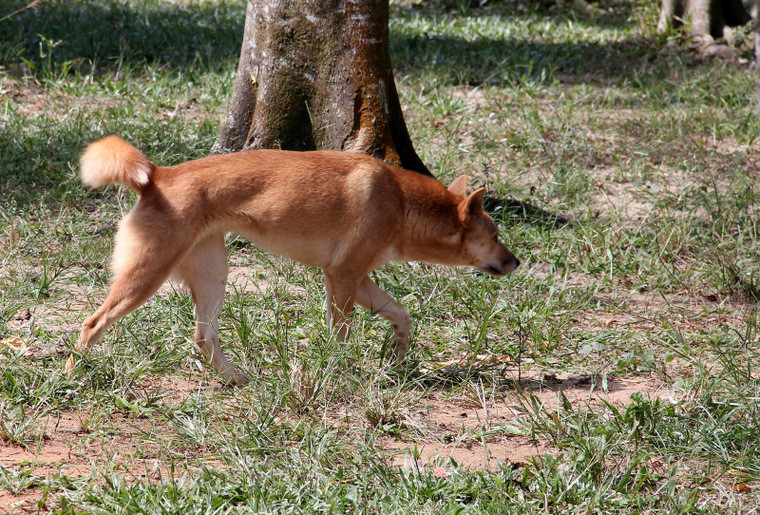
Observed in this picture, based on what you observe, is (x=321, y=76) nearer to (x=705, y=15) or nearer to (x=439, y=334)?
(x=439, y=334)

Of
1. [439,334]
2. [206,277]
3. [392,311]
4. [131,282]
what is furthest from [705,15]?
[131,282]

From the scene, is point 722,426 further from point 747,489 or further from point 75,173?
point 75,173

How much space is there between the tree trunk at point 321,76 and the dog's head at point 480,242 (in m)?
1.39

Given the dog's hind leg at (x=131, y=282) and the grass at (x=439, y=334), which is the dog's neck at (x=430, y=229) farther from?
the dog's hind leg at (x=131, y=282)

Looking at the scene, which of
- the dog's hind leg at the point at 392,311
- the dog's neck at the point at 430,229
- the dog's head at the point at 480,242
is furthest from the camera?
the dog's head at the point at 480,242

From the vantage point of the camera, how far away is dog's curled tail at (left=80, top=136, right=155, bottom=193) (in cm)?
401

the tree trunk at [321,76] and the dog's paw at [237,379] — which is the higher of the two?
the tree trunk at [321,76]

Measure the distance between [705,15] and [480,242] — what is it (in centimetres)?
932

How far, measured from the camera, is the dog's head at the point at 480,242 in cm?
489

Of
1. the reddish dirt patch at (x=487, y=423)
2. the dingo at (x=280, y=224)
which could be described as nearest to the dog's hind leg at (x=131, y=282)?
the dingo at (x=280, y=224)

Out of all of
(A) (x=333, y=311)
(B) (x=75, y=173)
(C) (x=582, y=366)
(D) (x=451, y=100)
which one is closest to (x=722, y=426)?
(C) (x=582, y=366)

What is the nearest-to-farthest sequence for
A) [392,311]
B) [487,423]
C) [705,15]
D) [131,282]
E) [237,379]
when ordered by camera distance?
1. [487,423]
2. [131,282]
3. [237,379]
4. [392,311]
5. [705,15]

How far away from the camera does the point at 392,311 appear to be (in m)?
4.52

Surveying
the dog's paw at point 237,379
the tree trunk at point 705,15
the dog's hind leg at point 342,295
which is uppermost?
the tree trunk at point 705,15
